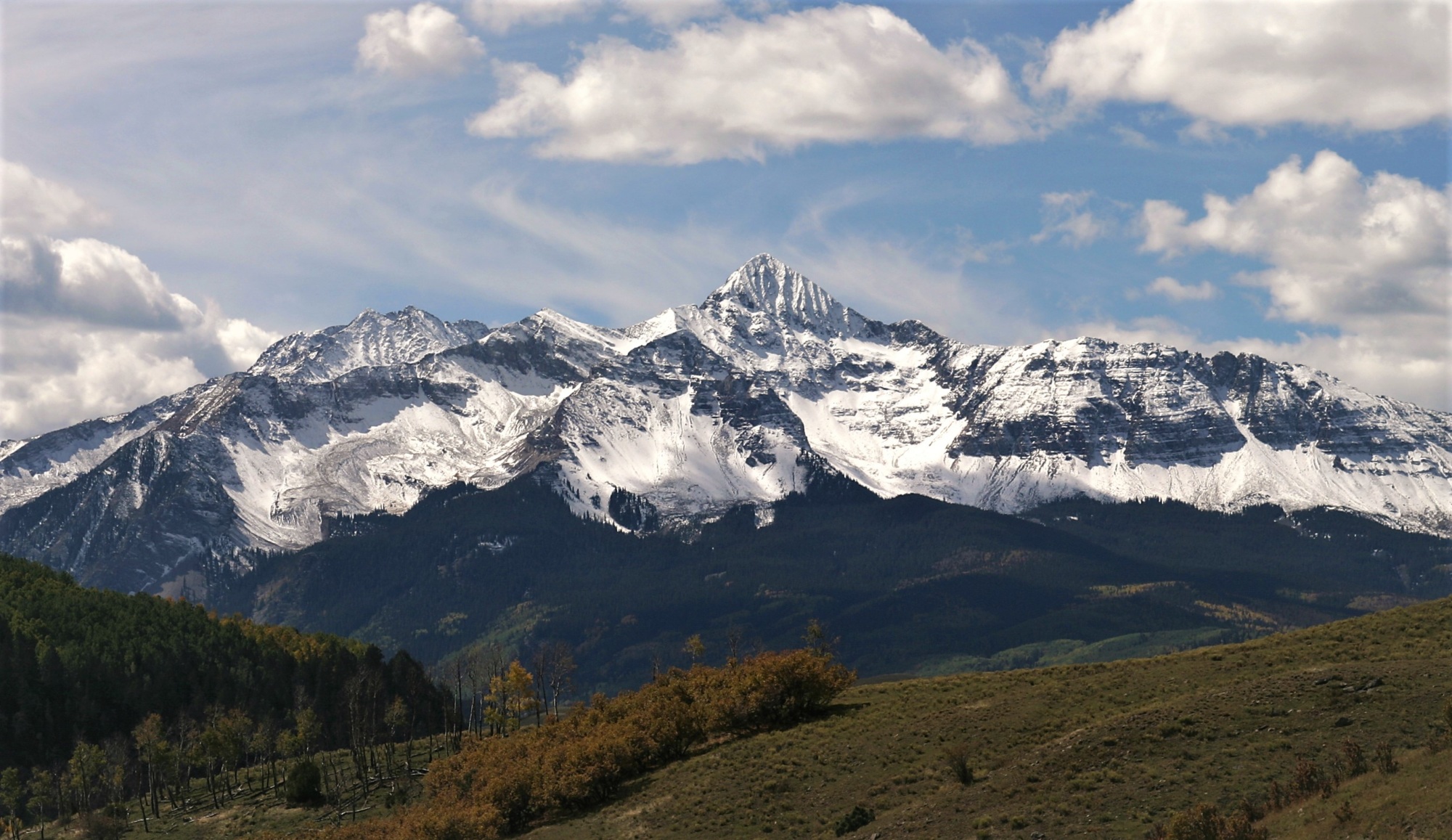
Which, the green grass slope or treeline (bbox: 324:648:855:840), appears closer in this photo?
the green grass slope

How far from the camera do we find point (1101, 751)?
103 metres

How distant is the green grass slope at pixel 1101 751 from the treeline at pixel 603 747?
4060 mm

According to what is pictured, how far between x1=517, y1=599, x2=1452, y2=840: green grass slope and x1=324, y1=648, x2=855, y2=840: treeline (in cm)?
406

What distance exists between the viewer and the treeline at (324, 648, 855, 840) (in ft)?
439

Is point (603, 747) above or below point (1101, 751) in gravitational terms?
above

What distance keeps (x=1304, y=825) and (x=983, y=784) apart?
91.4 ft

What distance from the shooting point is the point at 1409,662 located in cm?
10819

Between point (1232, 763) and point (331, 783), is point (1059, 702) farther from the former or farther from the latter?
point (331, 783)

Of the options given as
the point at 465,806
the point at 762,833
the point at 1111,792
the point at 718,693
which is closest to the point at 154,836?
the point at 465,806

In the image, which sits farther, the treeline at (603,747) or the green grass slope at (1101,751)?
the treeline at (603,747)

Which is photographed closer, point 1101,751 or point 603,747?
point 1101,751

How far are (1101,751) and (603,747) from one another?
5293 cm

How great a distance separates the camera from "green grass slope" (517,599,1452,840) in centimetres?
9325

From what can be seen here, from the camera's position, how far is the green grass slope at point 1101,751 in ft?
306
